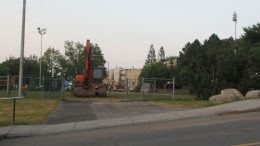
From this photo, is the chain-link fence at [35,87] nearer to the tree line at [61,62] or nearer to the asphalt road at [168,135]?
the asphalt road at [168,135]

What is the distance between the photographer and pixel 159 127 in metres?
17.9

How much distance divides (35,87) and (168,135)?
103 feet

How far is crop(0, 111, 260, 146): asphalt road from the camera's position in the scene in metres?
13.6

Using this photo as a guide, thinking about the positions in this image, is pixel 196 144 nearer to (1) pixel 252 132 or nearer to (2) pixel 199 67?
(1) pixel 252 132

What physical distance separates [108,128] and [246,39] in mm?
53592

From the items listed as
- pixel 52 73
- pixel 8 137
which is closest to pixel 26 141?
pixel 8 137

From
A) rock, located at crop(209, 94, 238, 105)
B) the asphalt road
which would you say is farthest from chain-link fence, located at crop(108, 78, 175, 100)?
the asphalt road

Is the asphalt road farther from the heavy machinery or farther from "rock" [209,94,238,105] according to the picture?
the heavy machinery

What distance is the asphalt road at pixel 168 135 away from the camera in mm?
13586

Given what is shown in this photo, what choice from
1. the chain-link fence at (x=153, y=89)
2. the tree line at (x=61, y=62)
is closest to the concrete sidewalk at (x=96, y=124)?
the chain-link fence at (x=153, y=89)

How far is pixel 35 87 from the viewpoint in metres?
→ 45.3

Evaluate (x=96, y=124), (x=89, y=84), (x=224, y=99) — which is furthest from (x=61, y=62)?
(x=96, y=124)

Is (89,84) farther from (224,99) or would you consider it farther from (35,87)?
(224,99)

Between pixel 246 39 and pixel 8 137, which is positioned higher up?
pixel 246 39
